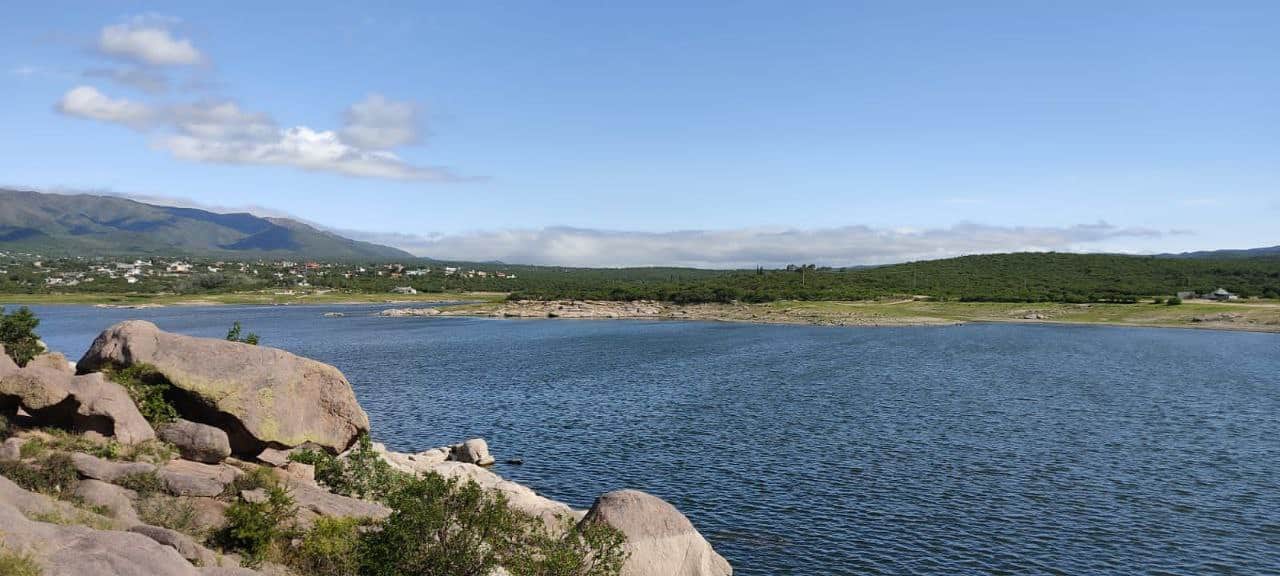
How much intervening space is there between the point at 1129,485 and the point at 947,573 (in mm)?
16915

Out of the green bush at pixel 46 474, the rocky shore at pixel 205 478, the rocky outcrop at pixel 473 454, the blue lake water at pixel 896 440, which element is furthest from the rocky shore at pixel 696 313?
the green bush at pixel 46 474

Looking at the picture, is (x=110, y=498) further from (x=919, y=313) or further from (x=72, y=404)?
(x=919, y=313)

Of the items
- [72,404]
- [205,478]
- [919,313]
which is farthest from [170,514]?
[919,313]

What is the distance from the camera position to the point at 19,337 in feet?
138

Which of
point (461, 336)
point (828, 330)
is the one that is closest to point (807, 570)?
point (461, 336)

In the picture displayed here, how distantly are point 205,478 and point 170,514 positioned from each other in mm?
3011

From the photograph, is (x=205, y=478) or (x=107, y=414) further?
(x=107, y=414)

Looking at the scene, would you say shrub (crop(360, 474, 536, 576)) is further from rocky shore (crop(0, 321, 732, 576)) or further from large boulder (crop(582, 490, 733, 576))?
large boulder (crop(582, 490, 733, 576))

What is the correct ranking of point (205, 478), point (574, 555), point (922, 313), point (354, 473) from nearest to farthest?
point (574, 555) → point (205, 478) → point (354, 473) → point (922, 313)

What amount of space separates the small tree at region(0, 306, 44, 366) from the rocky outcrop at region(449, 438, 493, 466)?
70.8 ft

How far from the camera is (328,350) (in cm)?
10738

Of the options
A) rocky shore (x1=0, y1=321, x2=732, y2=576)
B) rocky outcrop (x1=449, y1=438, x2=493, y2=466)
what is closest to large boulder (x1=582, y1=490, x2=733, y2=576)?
rocky shore (x1=0, y1=321, x2=732, y2=576)

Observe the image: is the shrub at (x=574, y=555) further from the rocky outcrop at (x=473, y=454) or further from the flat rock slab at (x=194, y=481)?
the rocky outcrop at (x=473, y=454)

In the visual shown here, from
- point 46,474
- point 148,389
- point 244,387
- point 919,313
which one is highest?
point 919,313
